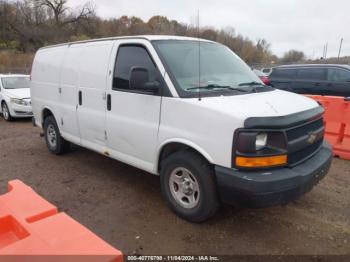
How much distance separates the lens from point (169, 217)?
3.69 m

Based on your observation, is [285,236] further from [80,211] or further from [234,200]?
[80,211]

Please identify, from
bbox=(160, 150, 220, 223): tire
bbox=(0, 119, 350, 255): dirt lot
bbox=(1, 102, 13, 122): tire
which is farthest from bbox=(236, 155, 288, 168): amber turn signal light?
bbox=(1, 102, 13, 122): tire

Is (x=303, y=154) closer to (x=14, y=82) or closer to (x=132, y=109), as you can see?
(x=132, y=109)

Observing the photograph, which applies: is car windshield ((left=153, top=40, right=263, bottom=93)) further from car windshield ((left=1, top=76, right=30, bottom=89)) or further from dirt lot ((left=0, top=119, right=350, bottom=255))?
car windshield ((left=1, top=76, right=30, bottom=89))

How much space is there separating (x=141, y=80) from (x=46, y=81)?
127 inches

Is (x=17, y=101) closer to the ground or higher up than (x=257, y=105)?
closer to the ground

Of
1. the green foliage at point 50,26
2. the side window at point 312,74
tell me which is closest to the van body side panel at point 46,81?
the side window at point 312,74

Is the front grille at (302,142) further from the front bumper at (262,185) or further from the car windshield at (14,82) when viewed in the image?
the car windshield at (14,82)

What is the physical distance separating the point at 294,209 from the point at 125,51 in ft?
9.82

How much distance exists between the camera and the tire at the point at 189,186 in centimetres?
318

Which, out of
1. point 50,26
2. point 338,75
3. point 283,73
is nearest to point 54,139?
point 283,73

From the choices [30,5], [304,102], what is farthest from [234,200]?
[30,5]

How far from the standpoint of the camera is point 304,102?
364 cm

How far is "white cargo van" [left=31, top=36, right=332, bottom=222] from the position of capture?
2914 mm
